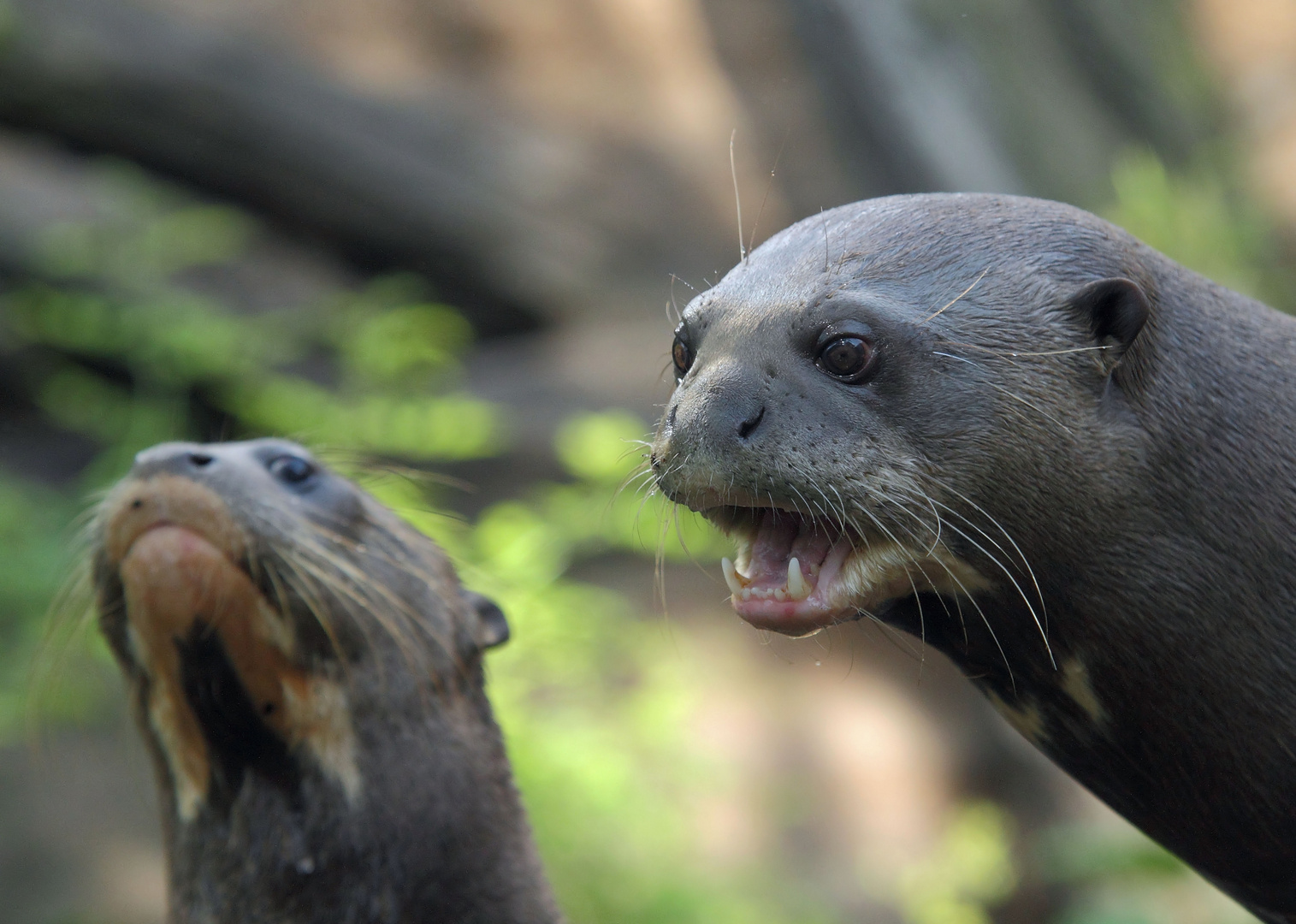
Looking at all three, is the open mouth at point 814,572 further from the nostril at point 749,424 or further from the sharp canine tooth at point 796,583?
the nostril at point 749,424

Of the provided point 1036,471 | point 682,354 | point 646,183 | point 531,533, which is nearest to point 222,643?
point 682,354

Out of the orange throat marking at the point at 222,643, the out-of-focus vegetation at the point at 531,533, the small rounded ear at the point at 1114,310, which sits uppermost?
the small rounded ear at the point at 1114,310

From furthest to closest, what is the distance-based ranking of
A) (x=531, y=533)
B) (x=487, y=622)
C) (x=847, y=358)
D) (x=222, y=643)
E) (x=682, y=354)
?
(x=531, y=533), (x=487, y=622), (x=222, y=643), (x=682, y=354), (x=847, y=358)

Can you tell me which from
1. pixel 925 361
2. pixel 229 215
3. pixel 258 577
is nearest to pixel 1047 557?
pixel 925 361

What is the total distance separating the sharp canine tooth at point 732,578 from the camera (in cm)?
152

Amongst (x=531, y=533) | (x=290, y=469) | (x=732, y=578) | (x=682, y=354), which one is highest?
(x=682, y=354)

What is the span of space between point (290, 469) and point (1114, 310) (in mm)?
1486

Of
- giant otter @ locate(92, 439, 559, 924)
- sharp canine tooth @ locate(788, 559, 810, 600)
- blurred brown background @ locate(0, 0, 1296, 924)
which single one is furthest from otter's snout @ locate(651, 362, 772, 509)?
blurred brown background @ locate(0, 0, 1296, 924)

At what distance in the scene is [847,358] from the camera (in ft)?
4.86

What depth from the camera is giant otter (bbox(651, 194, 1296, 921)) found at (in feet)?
4.87

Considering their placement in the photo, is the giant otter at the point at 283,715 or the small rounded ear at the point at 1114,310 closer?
the small rounded ear at the point at 1114,310

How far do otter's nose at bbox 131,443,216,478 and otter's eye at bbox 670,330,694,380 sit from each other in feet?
2.96

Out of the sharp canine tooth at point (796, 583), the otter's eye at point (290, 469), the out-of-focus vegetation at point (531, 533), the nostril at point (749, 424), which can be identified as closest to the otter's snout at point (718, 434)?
the nostril at point (749, 424)

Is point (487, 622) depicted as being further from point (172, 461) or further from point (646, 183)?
point (646, 183)
